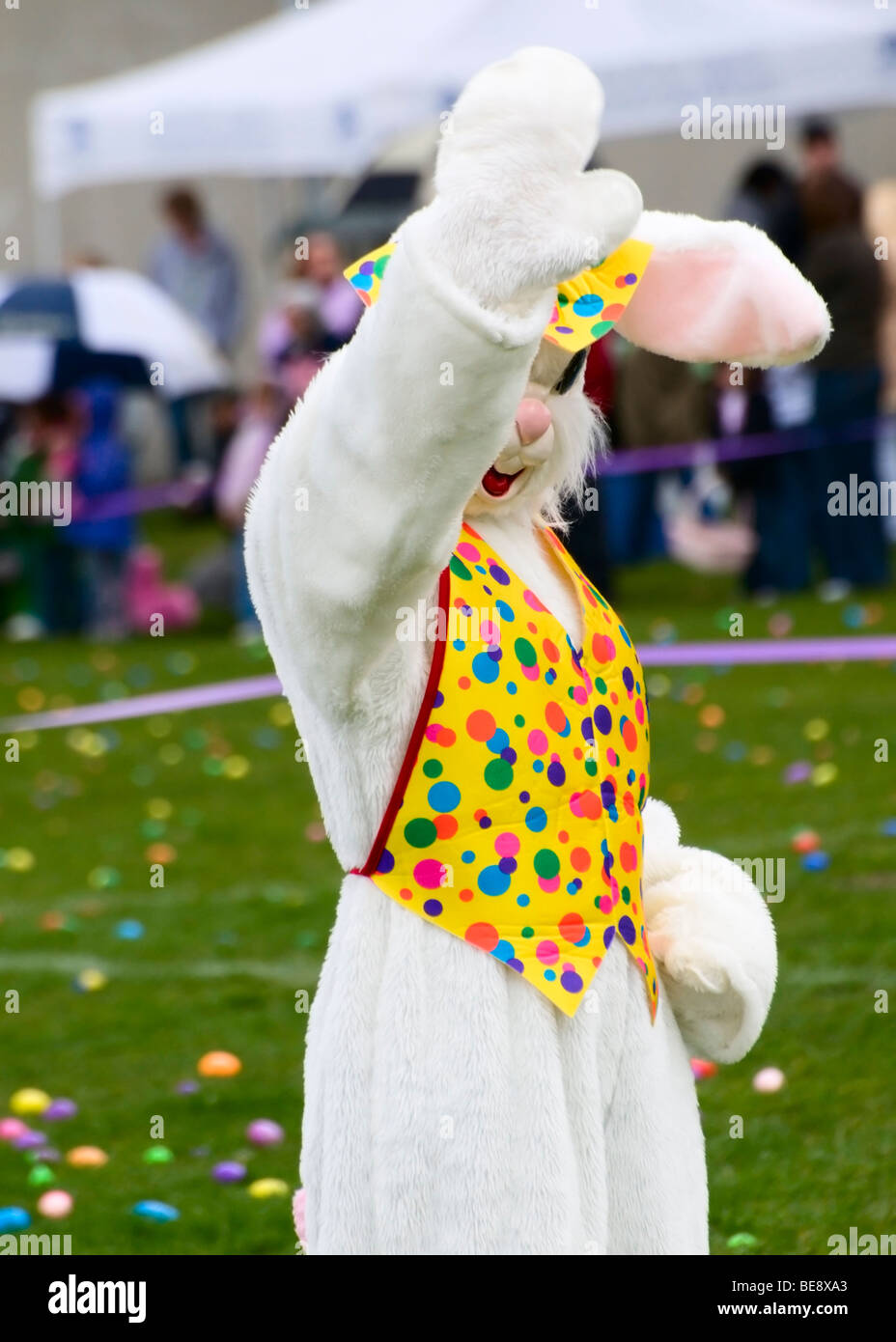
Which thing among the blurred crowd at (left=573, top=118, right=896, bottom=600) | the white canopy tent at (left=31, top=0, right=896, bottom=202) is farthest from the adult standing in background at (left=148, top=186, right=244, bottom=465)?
the blurred crowd at (left=573, top=118, right=896, bottom=600)

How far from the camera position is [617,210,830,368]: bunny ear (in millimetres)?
2783

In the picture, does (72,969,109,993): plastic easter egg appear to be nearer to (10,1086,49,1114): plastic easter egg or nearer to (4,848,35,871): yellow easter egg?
(10,1086,49,1114): plastic easter egg

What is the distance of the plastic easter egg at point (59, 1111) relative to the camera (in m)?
5.12

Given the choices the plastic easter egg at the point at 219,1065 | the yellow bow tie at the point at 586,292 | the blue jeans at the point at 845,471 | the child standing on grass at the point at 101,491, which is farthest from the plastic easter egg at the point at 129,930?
the child standing on grass at the point at 101,491

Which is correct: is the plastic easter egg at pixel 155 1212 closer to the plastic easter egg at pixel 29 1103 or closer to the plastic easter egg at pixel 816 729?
the plastic easter egg at pixel 29 1103

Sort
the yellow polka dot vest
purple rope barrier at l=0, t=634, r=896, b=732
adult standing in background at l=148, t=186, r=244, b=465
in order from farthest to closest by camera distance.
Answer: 1. adult standing in background at l=148, t=186, r=244, b=465
2. purple rope barrier at l=0, t=634, r=896, b=732
3. the yellow polka dot vest

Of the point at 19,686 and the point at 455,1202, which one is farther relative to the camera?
the point at 19,686

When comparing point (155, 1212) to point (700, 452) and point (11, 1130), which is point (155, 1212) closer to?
point (11, 1130)

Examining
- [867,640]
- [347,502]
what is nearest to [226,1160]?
[347,502]

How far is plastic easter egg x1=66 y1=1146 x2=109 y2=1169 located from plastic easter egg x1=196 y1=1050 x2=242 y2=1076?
49cm

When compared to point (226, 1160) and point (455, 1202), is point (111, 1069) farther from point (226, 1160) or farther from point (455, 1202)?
point (455, 1202)

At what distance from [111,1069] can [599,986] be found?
10.0 feet

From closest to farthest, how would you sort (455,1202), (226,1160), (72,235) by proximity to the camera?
1. (455,1202)
2. (226,1160)
3. (72,235)
